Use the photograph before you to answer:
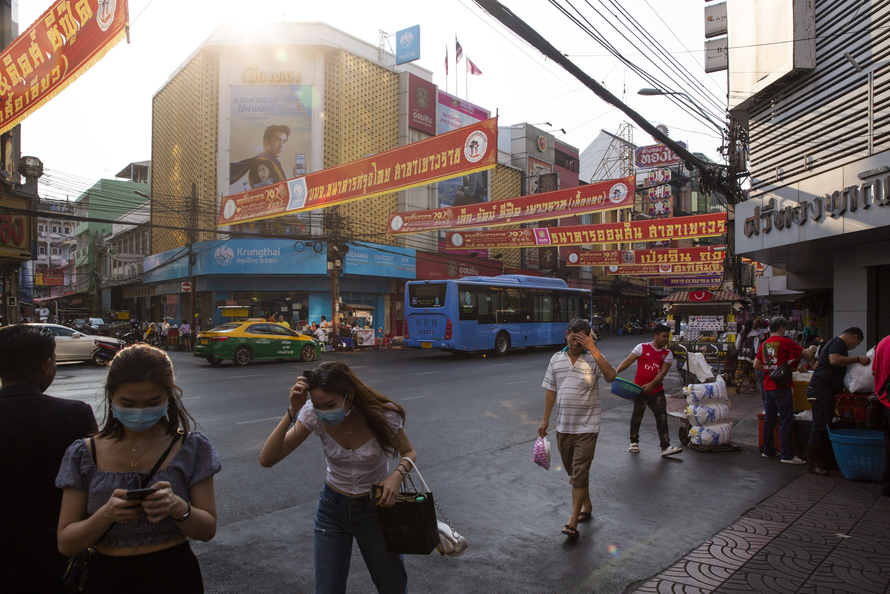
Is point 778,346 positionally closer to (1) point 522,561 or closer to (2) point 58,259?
(1) point 522,561

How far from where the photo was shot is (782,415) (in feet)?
23.1

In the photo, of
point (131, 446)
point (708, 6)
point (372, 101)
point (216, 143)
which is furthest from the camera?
point (372, 101)

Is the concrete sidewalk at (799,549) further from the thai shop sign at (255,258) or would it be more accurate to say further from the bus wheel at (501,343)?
the thai shop sign at (255,258)

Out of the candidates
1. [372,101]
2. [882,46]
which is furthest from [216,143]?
[882,46]

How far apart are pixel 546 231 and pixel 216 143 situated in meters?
17.8

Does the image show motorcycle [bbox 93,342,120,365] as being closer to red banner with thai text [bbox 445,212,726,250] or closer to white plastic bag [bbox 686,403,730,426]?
red banner with thai text [bbox 445,212,726,250]

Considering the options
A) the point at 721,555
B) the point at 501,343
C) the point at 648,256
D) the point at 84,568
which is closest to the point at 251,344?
the point at 501,343

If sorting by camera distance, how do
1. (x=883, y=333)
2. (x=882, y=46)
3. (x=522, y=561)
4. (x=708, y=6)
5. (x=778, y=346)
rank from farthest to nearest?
(x=708, y=6), (x=883, y=333), (x=882, y=46), (x=778, y=346), (x=522, y=561)

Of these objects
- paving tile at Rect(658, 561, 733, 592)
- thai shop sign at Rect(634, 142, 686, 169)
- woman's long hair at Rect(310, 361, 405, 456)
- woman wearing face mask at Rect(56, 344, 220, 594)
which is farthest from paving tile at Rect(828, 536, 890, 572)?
thai shop sign at Rect(634, 142, 686, 169)

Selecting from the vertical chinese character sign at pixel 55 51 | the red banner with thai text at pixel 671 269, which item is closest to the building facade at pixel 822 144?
the vertical chinese character sign at pixel 55 51

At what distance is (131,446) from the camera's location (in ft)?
6.87

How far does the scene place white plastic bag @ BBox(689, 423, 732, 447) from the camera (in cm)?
753

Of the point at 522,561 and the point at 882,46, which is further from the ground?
the point at 882,46

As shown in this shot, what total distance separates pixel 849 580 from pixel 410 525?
128 inches
